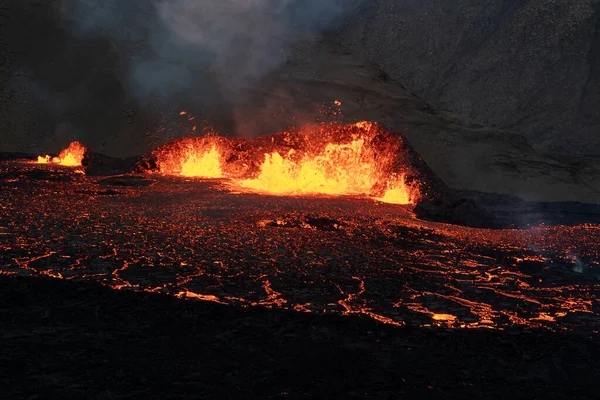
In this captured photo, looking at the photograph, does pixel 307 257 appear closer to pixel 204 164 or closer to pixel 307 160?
pixel 307 160

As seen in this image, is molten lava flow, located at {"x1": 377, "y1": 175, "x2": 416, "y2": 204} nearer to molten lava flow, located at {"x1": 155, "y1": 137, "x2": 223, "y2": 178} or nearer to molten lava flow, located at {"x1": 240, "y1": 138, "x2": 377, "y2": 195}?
molten lava flow, located at {"x1": 240, "y1": 138, "x2": 377, "y2": 195}

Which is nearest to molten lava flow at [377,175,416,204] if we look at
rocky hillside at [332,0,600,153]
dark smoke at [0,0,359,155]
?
dark smoke at [0,0,359,155]

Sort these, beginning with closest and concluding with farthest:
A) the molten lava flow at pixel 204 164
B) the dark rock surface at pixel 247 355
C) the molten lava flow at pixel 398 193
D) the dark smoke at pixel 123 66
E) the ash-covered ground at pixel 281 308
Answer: the dark rock surface at pixel 247 355 < the ash-covered ground at pixel 281 308 < the molten lava flow at pixel 398 193 < the molten lava flow at pixel 204 164 < the dark smoke at pixel 123 66

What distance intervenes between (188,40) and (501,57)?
18086 mm

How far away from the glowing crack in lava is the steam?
1.99 meters

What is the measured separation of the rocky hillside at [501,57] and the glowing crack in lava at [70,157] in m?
19.1

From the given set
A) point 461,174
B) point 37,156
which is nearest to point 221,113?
point 37,156

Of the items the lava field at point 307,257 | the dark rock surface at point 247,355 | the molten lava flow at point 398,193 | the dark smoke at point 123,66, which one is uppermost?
the dark smoke at point 123,66

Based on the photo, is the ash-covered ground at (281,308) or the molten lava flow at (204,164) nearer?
the ash-covered ground at (281,308)

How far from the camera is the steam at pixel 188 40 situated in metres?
16.9

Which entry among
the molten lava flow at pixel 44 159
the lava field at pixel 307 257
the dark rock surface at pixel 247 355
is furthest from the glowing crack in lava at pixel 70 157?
the dark rock surface at pixel 247 355

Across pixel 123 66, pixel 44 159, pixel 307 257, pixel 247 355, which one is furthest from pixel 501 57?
pixel 247 355

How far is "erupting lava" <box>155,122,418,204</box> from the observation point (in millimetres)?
12125

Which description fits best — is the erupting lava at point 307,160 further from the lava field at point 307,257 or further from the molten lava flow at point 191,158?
the lava field at point 307,257
